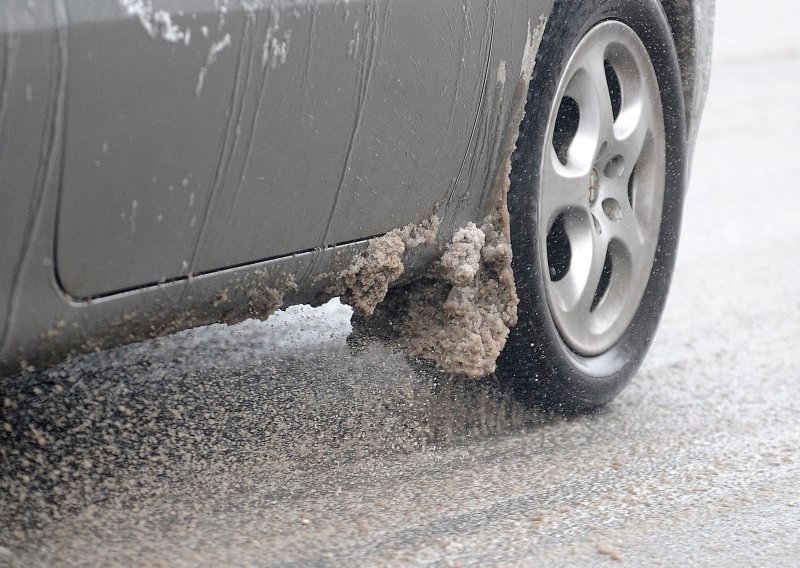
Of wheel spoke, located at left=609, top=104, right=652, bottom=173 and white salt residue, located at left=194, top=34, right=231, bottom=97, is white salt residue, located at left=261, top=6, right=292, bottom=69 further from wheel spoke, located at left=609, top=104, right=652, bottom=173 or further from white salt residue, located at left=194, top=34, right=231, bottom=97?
wheel spoke, located at left=609, top=104, right=652, bottom=173

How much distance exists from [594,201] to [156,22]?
4.91 feet

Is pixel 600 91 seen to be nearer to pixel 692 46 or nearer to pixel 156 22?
pixel 692 46

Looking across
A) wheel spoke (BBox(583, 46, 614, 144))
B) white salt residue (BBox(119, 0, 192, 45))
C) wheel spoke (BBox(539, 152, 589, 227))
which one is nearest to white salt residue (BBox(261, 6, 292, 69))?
white salt residue (BBox(119, 0, 192, 45))

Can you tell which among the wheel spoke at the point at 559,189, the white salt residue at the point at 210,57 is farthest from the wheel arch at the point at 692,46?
the white salt residue at the point at 210,57

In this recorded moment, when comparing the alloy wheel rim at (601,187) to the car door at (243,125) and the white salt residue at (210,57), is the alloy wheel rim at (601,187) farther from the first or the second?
the white salt residue at (210,57)

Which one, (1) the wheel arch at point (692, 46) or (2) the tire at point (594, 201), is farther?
(1) the wheel arch at point (692, 46)

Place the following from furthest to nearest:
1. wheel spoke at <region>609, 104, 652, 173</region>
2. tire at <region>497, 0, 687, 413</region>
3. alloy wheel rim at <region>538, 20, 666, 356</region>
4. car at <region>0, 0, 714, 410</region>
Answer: wheel spoke at <region>609, 104, 652, 173</region>, alloy wheel rim at <region>538, 20, 666, 356</region>, tire at <region>497, 0, 687, 413</region>, car at <region>0, 0, 714, 410</region>

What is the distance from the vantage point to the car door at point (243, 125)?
166cm

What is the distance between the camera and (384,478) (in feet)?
7.95

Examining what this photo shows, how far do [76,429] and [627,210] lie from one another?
154 centimetres

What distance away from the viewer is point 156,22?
1.68 m

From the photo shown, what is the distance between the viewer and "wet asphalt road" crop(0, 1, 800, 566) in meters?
2.06

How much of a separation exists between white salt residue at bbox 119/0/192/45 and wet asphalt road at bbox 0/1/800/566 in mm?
907

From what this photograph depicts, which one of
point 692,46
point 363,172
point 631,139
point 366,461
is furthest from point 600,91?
point 366,461
